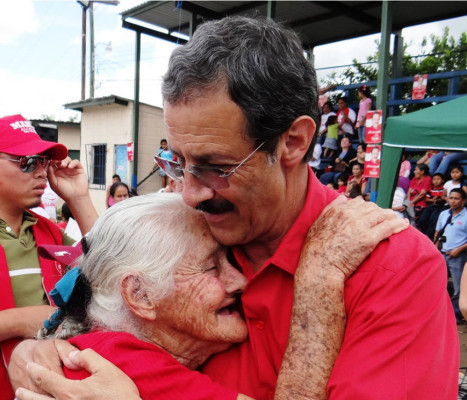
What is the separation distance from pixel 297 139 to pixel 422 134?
18.4 feet

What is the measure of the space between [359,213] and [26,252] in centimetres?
195

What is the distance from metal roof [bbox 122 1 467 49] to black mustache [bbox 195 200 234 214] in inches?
413

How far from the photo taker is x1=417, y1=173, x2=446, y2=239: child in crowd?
8.99 metres

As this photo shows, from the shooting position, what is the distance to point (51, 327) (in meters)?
1.90

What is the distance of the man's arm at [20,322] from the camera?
86.4 inches

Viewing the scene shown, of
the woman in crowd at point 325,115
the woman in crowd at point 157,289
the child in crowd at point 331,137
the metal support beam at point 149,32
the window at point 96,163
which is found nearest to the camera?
the woman in crowd at point 157,289

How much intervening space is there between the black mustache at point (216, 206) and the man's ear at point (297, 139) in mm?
238

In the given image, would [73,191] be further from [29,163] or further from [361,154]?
[361,154]

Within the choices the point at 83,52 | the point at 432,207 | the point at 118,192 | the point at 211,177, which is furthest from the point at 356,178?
the point at 83,52

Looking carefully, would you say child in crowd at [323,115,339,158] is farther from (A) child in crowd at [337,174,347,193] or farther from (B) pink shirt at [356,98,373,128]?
(A) child in crowd at [337,174,347,193]

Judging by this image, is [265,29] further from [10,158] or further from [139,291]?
[10,158]

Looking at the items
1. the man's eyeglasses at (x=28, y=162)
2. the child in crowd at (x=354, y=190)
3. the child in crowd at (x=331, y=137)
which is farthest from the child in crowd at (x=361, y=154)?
the man's eyeglasses at (x=28, y=162)

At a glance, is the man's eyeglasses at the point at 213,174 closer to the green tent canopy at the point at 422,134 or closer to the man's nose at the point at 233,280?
the man's nose at the point at 233,280

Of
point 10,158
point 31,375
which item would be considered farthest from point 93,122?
point 31,375
